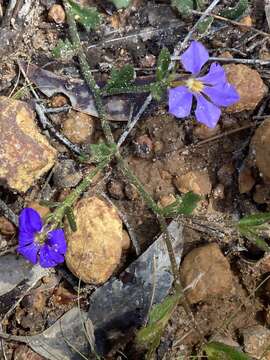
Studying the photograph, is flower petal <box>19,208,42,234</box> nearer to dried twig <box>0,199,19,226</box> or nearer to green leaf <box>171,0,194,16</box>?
dried twig <box>0,199,19,226</box>

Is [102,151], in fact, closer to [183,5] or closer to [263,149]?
[263,149]

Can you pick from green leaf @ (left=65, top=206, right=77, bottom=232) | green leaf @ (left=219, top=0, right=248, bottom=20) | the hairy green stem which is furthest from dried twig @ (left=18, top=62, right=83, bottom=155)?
green leaf @ (left=219, top=0, right=248, bottom=20)

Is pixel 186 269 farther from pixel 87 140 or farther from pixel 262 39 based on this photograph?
pixel 262 39

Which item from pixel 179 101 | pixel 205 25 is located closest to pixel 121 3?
pixel 205 25

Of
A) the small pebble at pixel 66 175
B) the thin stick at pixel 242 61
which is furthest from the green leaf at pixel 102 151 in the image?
the thin stick at pixel 242 61

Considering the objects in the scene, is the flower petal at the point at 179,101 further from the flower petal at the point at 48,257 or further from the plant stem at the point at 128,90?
the flower petal at the point at 48,257

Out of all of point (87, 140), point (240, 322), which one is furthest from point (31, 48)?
point (240, 322)
